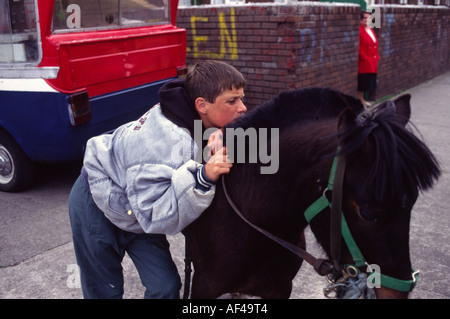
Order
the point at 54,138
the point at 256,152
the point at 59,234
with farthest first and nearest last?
the point at 54,138 → the point at 59,234 → the point at 256,152

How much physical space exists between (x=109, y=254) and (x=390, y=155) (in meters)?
1.49

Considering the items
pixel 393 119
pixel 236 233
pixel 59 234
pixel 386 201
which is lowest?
pixel 59 234

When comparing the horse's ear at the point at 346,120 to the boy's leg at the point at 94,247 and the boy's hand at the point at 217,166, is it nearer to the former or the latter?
the boy's hand at the point at 217,166

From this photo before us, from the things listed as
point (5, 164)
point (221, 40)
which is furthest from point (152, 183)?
point (221, 40)

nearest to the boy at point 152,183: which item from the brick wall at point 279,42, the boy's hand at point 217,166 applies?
the boy's hand at point 217,166

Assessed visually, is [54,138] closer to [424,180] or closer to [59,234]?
[59,234]

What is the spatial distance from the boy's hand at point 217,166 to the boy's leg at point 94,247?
2.30 feet

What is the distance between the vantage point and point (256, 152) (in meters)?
1.81

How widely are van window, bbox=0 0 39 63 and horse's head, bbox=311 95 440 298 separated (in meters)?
3.80

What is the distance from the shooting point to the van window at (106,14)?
4.46 metres

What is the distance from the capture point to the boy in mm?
1836

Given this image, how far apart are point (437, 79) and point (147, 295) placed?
12765mm

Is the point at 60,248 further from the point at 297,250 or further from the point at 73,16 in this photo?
the point at 297,250
